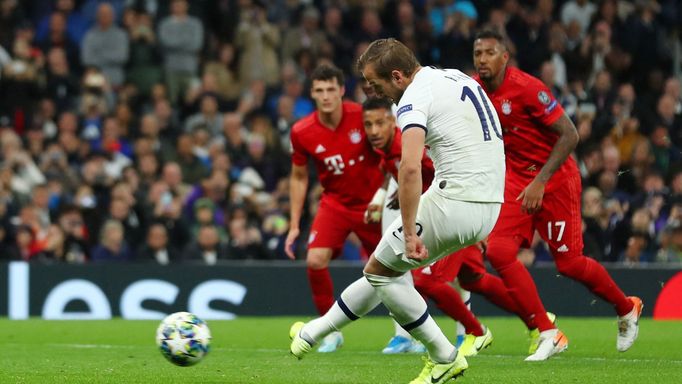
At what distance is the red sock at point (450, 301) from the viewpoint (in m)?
10.6

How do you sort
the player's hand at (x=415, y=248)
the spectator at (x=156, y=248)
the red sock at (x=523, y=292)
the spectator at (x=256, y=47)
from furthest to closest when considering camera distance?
the spectator at (x=256, y=47) → the spectator at (x=156, y=248) → the red sock at (x=523, y=292) → the player's hand at (x=415, y=248)

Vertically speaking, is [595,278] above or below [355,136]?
below

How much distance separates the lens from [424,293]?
1065cm

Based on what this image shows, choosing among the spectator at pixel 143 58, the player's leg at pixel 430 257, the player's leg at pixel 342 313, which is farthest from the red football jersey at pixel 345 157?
the spectator at pixel 143 58

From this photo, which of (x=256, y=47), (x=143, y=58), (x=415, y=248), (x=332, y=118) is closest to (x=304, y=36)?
(x=256, y=47)

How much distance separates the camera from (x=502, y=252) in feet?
34.5

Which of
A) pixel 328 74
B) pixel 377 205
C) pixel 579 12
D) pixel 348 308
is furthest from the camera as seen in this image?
pixel 579 12

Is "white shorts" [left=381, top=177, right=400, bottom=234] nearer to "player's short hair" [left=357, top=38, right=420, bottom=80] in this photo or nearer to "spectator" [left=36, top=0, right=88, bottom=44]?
"player's short hair" [left=357, top=38, right=420, bottom=80]

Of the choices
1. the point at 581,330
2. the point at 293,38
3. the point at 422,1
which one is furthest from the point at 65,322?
the point at 422,1

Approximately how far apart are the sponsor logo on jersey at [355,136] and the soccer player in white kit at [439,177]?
3.31m

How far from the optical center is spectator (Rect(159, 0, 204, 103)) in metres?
20.5

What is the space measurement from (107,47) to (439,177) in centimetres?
1291

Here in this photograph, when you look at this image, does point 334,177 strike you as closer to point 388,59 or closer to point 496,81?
point 496,81

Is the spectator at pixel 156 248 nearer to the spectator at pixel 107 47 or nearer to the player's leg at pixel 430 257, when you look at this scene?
the spectator at pixel 107 47
